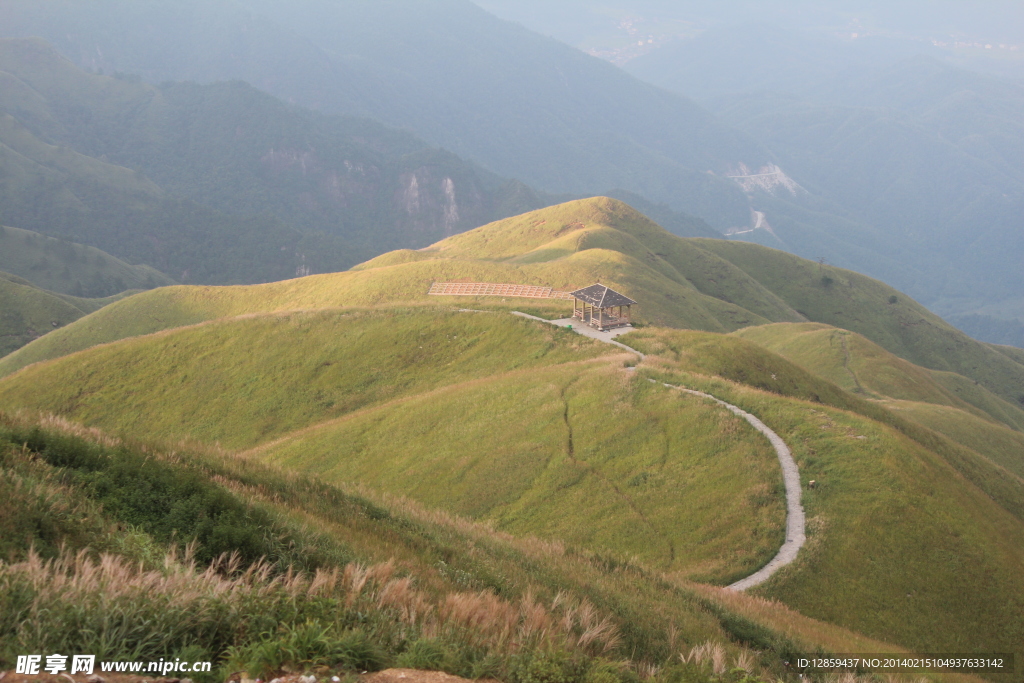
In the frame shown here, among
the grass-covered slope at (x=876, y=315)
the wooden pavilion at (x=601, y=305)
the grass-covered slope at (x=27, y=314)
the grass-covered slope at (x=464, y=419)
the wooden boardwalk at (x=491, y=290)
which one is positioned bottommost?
the grass-covered slope at (x=27, y=314)

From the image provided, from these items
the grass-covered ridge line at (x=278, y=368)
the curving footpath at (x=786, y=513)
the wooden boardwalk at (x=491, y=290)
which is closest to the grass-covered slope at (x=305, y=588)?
the curving footpath at (x=786, y=513)

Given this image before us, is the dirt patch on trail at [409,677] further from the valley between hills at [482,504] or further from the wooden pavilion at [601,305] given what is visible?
the wooden pavilion at [601,305]

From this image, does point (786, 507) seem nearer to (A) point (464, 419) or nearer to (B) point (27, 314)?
(A) point (464, 419)

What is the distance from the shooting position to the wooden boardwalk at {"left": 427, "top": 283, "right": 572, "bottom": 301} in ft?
228

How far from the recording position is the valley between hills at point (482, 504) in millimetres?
6914

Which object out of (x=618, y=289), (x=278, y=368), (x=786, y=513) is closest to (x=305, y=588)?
(x=786, y=513)

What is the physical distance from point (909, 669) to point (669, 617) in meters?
5.85

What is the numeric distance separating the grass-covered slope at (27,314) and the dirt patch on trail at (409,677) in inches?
5458

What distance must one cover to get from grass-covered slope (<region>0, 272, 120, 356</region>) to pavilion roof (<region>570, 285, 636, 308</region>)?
374ft

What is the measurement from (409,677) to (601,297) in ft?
127

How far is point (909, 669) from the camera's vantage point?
44.0ft

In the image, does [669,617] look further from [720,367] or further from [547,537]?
[720,367]

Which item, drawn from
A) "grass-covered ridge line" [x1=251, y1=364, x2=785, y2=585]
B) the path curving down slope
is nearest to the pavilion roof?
"grass-covered ridge line" [x1=251, y1=364, x2=785, y2=585]

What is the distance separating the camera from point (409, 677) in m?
6.22
